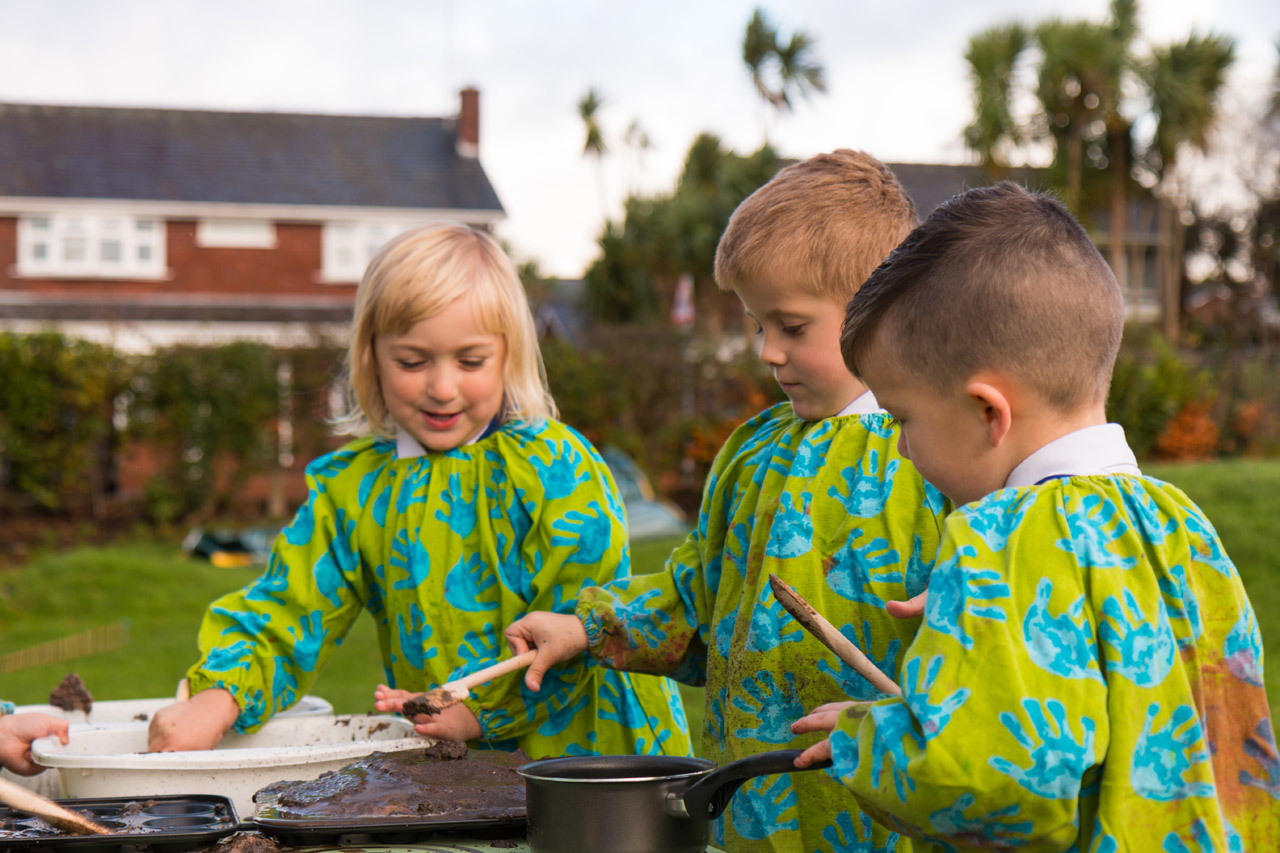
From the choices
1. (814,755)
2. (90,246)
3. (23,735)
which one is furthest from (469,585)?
(90,246)

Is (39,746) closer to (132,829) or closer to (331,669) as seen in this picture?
(132,829)

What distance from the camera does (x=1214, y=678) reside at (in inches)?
52.6

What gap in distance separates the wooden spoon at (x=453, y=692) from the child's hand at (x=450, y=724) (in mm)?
24

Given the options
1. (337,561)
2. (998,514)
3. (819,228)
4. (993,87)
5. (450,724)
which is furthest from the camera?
(993,87)

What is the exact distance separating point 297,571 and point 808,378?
1.13 m

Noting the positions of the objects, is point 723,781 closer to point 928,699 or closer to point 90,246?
point 928,699

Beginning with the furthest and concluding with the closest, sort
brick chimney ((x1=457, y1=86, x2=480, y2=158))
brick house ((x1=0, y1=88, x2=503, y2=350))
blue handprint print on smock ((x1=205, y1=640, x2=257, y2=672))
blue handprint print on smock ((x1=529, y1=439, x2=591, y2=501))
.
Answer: brick chimney ((x1=457, y1=86, x2=480, y2=158)) → brick house ((x1=0, y1=88, x2=503, y2=350)) → blue handprint print on smock ((x1=529, y1=439, x2=591, y2=501)) → blue handprint print on smock ((x1=205, y1=640, x2=257, y2=672))

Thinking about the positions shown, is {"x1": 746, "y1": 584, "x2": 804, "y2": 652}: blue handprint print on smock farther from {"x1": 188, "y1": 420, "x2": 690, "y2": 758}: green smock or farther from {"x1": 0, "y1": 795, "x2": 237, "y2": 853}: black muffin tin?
{"x1": 0, "y1": 795, "x2": 237, "y2": 853}: black muffin tin

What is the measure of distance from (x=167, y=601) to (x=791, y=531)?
8584 millimetres

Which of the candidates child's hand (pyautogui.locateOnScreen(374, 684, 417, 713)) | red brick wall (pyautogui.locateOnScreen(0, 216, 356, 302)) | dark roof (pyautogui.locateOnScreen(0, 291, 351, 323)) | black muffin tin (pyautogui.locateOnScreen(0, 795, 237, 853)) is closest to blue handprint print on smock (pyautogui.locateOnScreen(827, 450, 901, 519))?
child's hand (pyautogui.locateOnScreen(374, 684, 417, 713))

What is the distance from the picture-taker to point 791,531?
1897 millimetres

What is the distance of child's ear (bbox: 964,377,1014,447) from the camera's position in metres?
1.35

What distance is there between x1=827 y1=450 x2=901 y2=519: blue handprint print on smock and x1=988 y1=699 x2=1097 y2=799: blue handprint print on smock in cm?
70

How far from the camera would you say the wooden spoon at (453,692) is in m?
1.86
